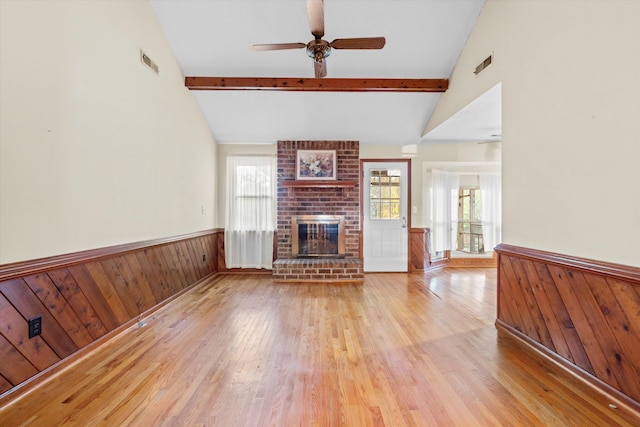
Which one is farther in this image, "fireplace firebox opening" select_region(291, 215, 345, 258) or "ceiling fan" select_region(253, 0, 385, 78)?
"fireplace firebox opening" select_region(291, 215, 345, 258)

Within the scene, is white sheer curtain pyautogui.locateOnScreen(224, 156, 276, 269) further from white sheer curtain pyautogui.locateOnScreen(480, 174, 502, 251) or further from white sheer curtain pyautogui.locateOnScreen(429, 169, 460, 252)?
white sheer curtain pyautogui.locateOnScreen(480, 174, 502, 251)

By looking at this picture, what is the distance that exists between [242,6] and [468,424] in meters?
4.13

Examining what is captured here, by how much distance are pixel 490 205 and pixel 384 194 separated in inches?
87.4

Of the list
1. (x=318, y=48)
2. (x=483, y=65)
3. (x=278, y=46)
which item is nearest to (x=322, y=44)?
(x=318, y=48)

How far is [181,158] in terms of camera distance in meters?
3.98

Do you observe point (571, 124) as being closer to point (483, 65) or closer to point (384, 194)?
point (483, 65)

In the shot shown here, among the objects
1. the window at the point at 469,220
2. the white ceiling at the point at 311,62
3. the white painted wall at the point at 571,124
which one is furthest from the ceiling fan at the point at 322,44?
the window at the point at 469,220

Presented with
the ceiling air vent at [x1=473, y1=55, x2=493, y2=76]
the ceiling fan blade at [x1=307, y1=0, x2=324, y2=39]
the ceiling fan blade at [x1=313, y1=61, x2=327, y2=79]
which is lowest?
the ceiling fan blade at [x1=313, y1=61, x2=327, y2=79]

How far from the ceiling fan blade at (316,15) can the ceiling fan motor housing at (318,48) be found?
49 millimetres

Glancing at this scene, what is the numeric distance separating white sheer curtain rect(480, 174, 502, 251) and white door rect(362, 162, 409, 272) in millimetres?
1732

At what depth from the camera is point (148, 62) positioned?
3.16 metres

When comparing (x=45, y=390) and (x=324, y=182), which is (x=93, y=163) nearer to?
(x=45, y=390)

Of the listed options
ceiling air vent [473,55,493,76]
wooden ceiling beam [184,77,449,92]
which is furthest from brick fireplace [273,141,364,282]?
ceiling air vent [473,55,493,76]

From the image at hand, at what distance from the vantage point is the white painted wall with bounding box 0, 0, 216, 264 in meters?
1.81
